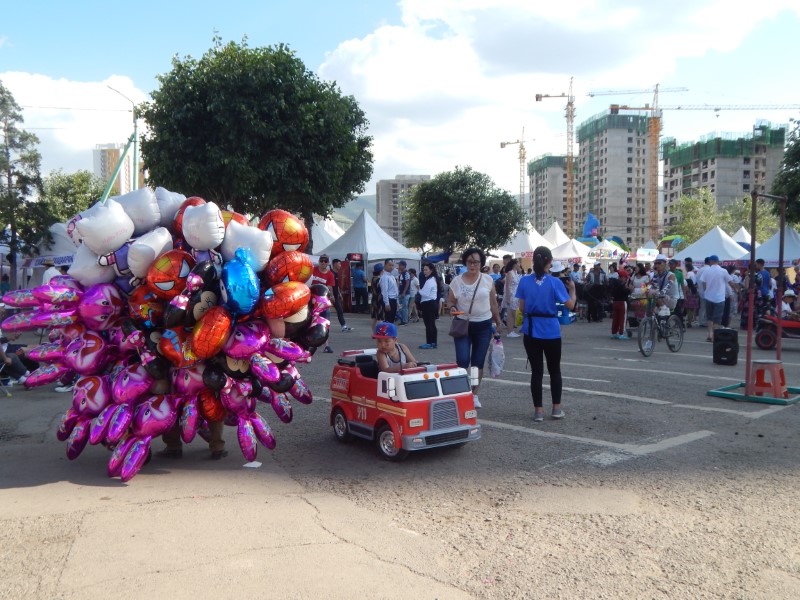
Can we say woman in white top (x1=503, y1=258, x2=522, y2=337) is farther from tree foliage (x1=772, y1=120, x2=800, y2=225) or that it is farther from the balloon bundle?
tree foliage (x1=772, y1=120, x2=800, y2=225)

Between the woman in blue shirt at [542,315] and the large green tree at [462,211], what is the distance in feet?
126

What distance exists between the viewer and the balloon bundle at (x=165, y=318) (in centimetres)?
518

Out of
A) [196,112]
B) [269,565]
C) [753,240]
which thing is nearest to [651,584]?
[269,565]

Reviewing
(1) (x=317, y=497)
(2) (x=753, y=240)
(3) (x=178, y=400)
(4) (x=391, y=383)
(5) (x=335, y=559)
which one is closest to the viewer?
(5) (x=335, y=559)

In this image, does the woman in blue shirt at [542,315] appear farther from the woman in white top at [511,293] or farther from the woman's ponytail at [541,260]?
the woman in white top at [511,293]

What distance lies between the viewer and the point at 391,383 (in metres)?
5.98

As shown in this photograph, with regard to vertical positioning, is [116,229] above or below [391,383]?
above

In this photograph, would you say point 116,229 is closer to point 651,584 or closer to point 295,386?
point 295,386

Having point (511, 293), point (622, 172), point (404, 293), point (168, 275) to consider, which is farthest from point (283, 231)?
point (622, 172)

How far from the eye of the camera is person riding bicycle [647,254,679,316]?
13.8 meters

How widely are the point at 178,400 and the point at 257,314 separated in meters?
1.01

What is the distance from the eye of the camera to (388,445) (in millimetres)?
6102

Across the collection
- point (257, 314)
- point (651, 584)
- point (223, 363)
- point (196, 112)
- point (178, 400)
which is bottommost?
point (651, 584)

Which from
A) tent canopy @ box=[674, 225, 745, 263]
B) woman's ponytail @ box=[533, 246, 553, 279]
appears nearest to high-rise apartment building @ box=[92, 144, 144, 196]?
woman's ponytail @ box=[533, 246, 553, 279]
